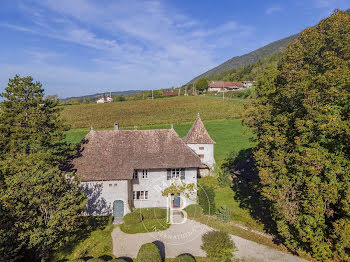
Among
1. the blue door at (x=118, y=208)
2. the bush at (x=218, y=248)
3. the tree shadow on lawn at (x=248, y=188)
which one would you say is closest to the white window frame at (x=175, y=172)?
the blue door at (x=118, y=208)

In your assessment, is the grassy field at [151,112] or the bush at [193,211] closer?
the bush at [193,211]

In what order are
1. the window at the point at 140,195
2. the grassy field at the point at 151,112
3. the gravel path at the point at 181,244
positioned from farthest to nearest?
the grassy field at the point at 151,112
the window at the point at 140,195
the gravel path at the point at 181,244

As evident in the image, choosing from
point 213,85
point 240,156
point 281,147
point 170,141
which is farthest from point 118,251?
point 213,85

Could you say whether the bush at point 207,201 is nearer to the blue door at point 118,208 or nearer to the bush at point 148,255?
the blue door at point 118,208

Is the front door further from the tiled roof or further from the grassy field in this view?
the grassy field

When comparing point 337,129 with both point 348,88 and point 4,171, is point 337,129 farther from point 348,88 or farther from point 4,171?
point 4,171
